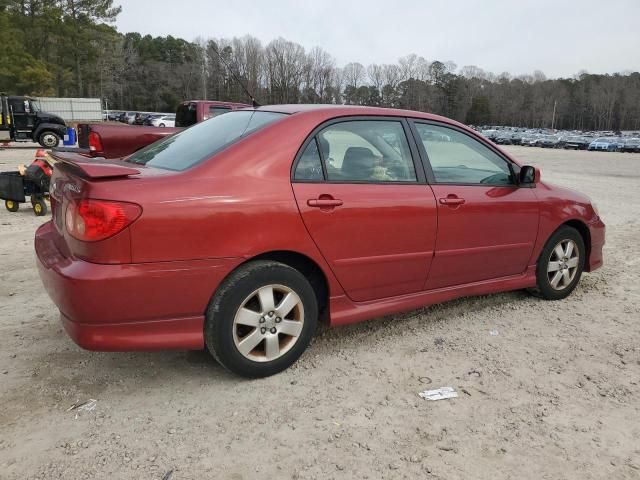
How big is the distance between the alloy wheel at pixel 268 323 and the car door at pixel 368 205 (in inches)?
14.1

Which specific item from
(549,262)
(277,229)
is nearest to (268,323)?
(277,229)

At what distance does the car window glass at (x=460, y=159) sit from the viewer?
12.1 feet

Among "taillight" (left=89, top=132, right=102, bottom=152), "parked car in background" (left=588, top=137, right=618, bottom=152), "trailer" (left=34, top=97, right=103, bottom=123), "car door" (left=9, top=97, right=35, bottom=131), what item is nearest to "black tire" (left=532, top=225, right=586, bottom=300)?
"taillight" (left=89, top=132, right=102, bottom=152)

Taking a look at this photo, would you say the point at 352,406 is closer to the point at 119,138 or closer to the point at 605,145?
the point at 119,138

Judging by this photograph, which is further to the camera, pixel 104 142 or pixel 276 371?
pixel 104 142

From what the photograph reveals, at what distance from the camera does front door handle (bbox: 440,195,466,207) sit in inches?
141

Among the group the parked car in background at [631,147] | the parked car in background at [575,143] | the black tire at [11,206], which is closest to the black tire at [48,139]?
the black tire at [11,206]

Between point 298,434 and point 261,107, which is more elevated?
point 261,107

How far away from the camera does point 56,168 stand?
3.19 meters

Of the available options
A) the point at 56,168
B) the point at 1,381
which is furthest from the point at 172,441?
the point at 56,168

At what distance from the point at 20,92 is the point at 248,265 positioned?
52.8 metres

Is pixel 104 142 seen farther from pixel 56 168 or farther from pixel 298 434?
pixel 298 434

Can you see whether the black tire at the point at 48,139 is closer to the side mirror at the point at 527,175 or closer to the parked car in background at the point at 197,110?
the parked car in background at the point at 197,110

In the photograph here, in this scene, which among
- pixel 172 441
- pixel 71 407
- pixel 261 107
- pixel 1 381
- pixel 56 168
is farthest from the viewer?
pixel 261 107
